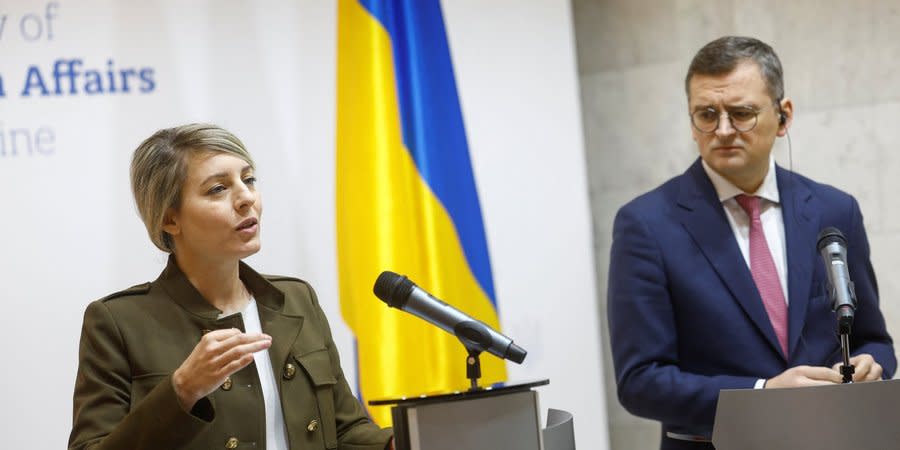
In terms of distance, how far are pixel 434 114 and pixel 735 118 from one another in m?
1.27

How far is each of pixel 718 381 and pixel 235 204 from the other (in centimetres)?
135

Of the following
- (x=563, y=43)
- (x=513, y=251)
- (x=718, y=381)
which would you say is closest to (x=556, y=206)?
(x=513, y=251)

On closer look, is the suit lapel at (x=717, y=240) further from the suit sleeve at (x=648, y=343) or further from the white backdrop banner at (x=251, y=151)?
the white backdrop banner at (x=251, y=151)

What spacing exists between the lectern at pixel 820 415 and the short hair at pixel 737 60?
1.12 meters

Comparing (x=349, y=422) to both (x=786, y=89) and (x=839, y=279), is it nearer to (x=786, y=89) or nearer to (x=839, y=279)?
(x=839, y=279)

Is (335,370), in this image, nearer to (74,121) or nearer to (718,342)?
(718,342)

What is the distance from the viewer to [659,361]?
302 cm

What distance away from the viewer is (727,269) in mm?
3045

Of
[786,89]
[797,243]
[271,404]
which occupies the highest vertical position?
[786,89]

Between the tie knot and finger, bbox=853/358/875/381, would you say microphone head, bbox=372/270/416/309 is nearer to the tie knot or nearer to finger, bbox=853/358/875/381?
finger, bbox=853/358/875/381

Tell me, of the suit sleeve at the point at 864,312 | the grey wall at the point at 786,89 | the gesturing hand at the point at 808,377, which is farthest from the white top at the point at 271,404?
the grey wall at the point at 786,89

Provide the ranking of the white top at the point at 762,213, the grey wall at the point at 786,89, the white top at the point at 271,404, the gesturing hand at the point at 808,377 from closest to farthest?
1. the white top at the point at 271,404
2. the gesturing hand at the point at 808,377
3. the white top at the point at 762,213
4. the grey wall at the point at 786,89

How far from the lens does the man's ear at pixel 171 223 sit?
102 inches

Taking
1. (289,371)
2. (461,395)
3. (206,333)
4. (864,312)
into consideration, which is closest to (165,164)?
(206,333)
